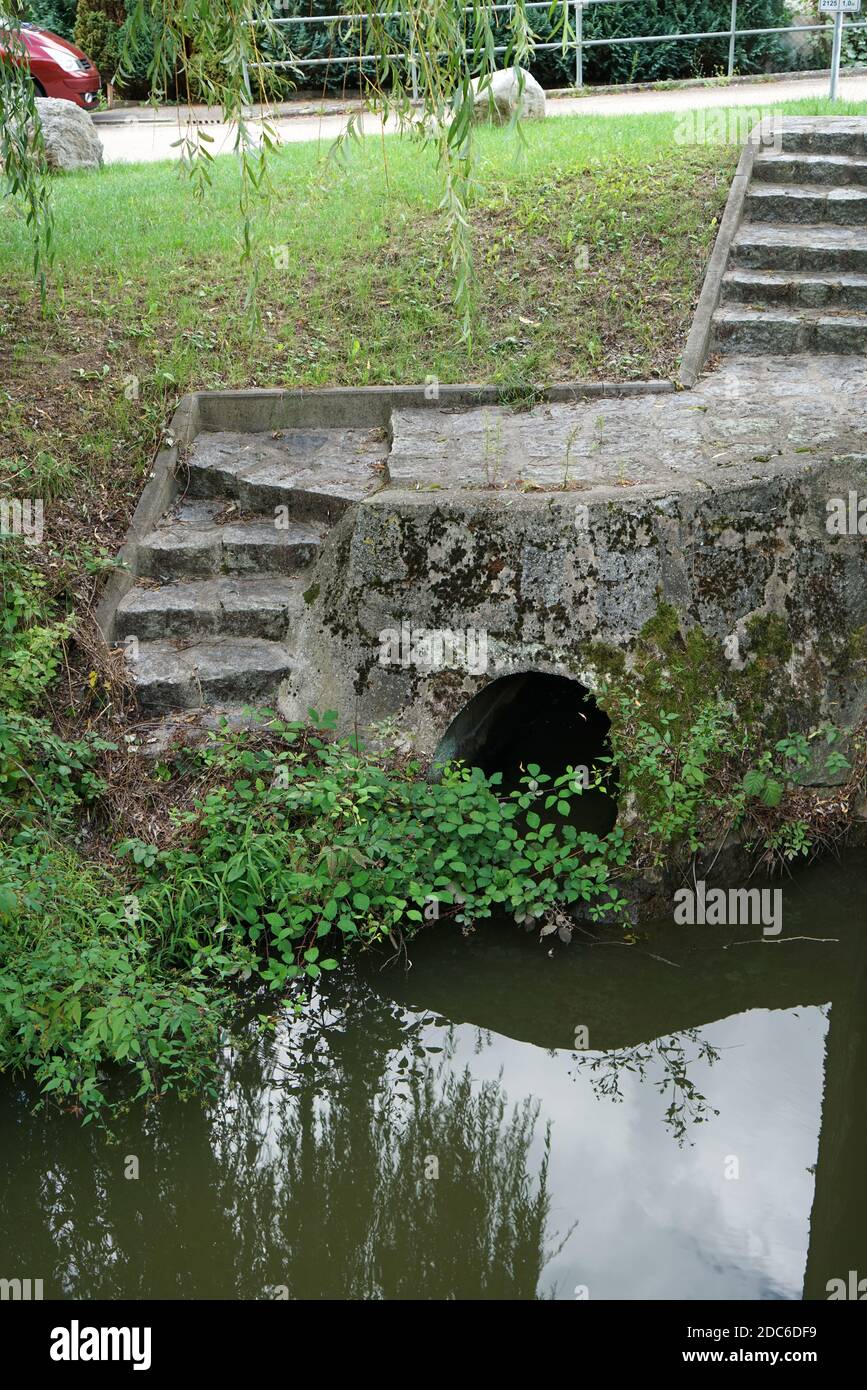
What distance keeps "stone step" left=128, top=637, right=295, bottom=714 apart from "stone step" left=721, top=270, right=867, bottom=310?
14.3 ft

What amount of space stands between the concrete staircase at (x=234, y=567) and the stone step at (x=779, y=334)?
2.47 m

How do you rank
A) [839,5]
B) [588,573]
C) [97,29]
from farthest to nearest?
[97,29] → [839,5] → [588,573]

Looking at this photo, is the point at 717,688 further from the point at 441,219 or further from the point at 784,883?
the point at 441,219

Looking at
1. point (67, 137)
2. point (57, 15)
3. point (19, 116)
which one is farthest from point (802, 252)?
point (57, 15)

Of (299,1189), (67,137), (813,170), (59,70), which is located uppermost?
(59,70)

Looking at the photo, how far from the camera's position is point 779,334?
8.80 meters

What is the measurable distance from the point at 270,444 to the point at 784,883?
404 cm

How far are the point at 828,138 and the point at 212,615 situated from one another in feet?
22.0

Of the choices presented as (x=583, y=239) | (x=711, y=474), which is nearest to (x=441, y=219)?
(x=583, y=239)

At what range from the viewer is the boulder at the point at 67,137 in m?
13.1

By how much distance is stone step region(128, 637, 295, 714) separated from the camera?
6.93m

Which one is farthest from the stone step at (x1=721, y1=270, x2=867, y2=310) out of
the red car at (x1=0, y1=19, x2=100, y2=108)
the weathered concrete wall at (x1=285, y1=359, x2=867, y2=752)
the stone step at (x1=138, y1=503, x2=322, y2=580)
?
the red car at (x1=0, y1=19, x2=100, y2=108)

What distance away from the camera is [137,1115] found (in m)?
5.45

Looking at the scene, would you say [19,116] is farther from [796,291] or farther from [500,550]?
[796,291]
